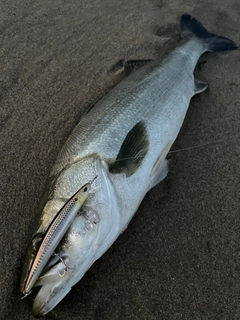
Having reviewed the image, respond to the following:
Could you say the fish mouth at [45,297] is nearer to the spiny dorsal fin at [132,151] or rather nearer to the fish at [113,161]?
the fish at [113,161]

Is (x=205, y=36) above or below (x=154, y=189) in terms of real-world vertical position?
above

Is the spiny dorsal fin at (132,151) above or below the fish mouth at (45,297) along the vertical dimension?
above

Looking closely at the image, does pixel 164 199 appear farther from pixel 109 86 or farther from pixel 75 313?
pixel 109 86

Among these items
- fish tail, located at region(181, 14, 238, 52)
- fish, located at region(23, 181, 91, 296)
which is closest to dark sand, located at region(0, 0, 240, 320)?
fish tail, located at region(181, 14, 238, 52)

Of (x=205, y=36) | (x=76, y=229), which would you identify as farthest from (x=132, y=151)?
(x=205, y=36)

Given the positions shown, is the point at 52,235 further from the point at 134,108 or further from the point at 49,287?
the point at 134,108

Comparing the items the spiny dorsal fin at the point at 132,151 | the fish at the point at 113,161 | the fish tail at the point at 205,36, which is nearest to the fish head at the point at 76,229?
→ the fish at the point at 113,161
